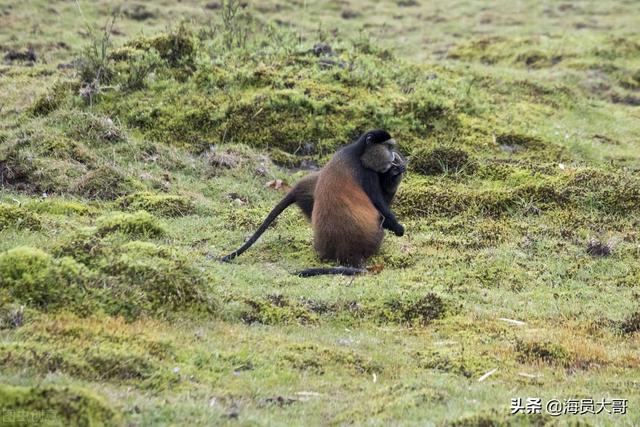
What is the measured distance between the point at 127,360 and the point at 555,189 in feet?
27.7

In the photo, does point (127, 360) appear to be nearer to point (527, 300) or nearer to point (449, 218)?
point (527, 300)

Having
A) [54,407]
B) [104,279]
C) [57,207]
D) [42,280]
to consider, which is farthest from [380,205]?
[54,407]

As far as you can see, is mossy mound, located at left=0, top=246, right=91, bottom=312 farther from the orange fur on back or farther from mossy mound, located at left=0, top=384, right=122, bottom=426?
the orange fur on back

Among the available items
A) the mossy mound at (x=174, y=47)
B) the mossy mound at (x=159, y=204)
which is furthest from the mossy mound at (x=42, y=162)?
the mossy mound at (x=174, y=47)

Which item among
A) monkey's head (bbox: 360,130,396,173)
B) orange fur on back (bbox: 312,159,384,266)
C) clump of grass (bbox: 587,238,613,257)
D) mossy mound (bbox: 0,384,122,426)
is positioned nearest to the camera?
mossy mound (bbox: 0,384,122,426)

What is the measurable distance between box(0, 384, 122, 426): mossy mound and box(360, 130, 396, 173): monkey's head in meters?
5.95

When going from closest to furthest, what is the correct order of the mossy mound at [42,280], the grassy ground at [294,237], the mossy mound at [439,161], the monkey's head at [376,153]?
the grassy ground at [294,237]
the mossy mound at [42,280]
the monkey's head at [376,153]
the mossy mound at [439,161]

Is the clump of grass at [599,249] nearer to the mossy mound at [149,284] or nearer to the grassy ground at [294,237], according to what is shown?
the grassy ground at [294,237]

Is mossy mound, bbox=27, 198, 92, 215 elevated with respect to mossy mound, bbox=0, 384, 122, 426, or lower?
lower

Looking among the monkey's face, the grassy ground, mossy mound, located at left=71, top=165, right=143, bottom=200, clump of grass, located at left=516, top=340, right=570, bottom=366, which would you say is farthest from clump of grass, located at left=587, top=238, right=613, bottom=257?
mossy mound, located at left=71, top=165, right=143, bottom=200

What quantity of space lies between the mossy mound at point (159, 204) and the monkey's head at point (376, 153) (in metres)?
3.10

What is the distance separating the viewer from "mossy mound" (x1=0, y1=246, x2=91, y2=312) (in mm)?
7312

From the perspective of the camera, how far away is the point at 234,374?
22.4 ft

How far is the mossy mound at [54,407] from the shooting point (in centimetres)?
525
